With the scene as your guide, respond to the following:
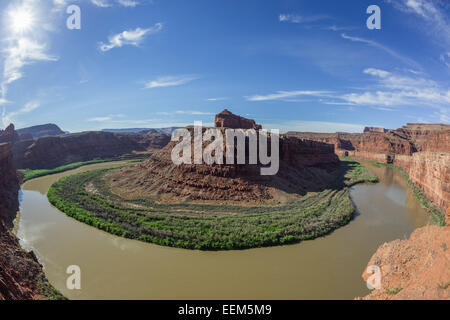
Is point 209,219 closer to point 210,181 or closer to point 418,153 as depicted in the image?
point 210,181

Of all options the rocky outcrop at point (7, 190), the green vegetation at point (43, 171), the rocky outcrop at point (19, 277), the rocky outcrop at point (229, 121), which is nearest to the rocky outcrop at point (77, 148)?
the green vegetation at point (43, 171)

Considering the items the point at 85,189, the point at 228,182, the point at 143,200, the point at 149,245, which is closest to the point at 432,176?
the point at 228,182

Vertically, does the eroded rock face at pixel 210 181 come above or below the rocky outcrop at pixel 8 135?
below

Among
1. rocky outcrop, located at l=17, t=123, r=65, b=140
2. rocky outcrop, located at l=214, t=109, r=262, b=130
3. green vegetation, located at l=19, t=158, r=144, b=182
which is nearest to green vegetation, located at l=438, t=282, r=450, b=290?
rocky outcrop, located at l=214, t=109, r=262, b=130

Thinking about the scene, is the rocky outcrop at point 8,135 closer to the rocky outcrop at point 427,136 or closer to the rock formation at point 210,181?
the rock formation at point 210,181

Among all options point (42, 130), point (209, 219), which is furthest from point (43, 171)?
point (42, 130)

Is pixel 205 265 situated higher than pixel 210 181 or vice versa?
pixel 210 181

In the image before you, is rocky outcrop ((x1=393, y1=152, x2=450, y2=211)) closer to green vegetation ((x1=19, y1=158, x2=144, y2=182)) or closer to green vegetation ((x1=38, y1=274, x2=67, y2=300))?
green vegetation ((x1=38, y1=274, x2=67, y2=300))
